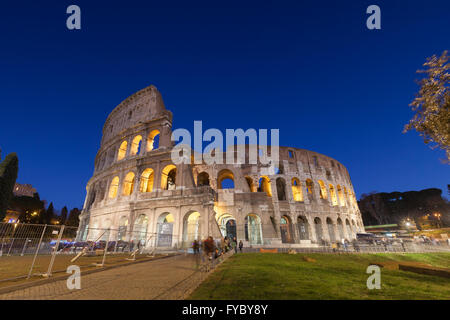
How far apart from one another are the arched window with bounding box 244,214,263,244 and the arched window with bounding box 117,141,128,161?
2016 centimetres

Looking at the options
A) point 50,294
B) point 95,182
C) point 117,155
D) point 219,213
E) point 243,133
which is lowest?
point 50,294

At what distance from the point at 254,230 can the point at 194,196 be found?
9.17 meters

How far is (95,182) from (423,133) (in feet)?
125

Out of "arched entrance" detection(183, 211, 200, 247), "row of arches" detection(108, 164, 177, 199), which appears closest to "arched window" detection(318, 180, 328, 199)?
"arched entrance" detection(183, 211, 200, 247)

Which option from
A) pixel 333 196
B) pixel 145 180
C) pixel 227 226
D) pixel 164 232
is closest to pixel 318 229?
pixel 333 196

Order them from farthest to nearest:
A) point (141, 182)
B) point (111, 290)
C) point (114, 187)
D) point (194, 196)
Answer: point (114, 187)
point (141, 182)
point (194, 196)
point (111, 290)

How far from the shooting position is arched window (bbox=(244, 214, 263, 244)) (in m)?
23.2

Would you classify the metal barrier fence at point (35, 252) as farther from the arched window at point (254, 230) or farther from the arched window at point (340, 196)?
the arched window at point (340, 196)

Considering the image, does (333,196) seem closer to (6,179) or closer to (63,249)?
(63,249)

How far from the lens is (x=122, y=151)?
2917 centimetres
